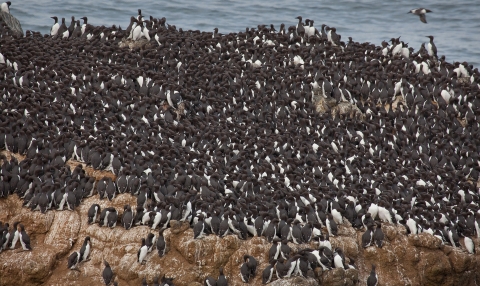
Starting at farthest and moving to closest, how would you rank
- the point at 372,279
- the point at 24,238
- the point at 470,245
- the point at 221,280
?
the point at 470,245
the point at 372,279
the point at 24,238
the point at 221,280

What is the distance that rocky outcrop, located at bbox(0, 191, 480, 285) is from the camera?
13.7 m

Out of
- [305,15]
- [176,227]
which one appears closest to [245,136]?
[176,227]

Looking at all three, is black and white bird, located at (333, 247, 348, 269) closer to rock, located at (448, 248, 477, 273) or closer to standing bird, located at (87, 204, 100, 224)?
rock, located at (448, 248, 477, 273)

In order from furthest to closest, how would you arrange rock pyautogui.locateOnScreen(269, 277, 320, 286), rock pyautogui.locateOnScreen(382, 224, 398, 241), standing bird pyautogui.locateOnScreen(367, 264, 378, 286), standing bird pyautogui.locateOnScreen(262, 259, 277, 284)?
rock pyautogui.locateOnScreen(382, 224, 398, 241), standing bird pyautogui.locateOnScreen(367, 264, 378, 286), standing bird pyautogui.locateOnScreen(262, 259, 277, 284), rock pyautogui.locateOnScreen(269, 277, 320, 286)

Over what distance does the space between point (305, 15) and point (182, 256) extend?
151 ft

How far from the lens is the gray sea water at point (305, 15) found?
165 feet

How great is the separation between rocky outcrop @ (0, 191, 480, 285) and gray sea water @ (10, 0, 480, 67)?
110 ft

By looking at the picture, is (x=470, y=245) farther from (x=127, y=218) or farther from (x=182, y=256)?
(x=127, y=218)

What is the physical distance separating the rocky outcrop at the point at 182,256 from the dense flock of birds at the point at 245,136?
0.22 metres

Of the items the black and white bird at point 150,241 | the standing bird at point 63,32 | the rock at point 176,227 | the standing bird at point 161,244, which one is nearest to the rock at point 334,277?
the rock at point 176,227

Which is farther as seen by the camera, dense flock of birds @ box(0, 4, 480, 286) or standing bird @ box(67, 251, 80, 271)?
dense flock of birds @ box(0, 4, 480, 286)

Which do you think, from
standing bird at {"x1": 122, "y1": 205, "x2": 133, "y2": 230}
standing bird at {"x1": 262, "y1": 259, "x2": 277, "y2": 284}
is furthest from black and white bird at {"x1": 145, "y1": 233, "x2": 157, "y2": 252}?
standing bird at {"x1": 262, "y1": 259, "x2": 277, "y2": 284}

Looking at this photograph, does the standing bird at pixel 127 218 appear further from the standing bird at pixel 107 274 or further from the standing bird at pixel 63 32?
the standing bird at pixel 63 32

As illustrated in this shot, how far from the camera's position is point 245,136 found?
59.7ft
